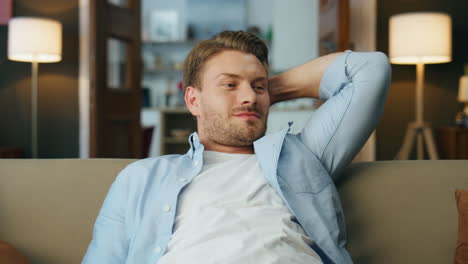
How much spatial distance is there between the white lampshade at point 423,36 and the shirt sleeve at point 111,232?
9.73 feet

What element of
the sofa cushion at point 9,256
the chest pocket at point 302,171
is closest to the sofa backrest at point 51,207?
the sofa cushion at point 9,256

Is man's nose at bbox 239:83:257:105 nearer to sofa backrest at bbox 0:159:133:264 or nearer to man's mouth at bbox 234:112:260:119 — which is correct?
man's mouth at bbox 234:112:260:119

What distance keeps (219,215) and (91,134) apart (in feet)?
10.5

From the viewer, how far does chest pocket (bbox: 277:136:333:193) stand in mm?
1260

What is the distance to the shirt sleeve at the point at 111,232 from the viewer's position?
1.20 meters

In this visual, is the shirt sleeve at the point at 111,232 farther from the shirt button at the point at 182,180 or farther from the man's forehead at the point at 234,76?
the man's forehead at the point at 234,76

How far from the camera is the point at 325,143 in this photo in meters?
1.31

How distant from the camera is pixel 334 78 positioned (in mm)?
1432

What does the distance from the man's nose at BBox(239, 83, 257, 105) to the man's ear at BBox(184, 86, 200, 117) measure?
17cm

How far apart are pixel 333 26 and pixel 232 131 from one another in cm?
292

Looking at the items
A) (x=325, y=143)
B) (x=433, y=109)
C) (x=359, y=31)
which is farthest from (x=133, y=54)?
(x=325, y=143)

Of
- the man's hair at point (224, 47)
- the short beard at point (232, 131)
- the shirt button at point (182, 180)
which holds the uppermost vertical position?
the man's hair at point (224, 47)

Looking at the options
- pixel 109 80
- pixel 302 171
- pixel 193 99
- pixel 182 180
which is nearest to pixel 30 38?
pixel 109 80

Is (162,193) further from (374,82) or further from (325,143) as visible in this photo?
(374,82)
